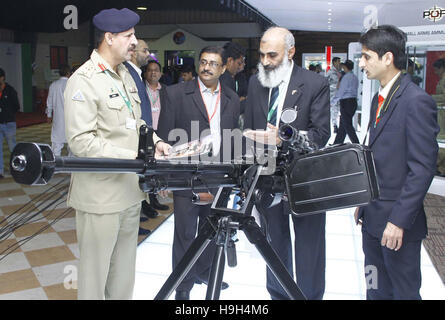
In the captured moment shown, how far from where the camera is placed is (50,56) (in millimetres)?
16781

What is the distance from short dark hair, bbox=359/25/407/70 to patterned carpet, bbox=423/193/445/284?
194 cm

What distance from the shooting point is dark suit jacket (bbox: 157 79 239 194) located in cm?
278

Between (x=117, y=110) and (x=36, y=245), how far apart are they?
2.37 metres

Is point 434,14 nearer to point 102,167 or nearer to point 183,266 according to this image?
point 183,266

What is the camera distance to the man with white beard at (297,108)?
7.64 feet

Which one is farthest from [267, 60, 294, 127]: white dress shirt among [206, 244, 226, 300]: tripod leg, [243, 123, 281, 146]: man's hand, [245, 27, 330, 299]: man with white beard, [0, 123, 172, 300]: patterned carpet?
[0, 123, 172, 300]: patterned carpet

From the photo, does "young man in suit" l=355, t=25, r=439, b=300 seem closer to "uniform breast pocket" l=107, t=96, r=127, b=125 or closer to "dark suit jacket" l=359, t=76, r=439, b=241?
"dark suit jacket" l=359, t=76, r=439, b=241

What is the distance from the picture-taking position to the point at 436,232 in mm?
4309

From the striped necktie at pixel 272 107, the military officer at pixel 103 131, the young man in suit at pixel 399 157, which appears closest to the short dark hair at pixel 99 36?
the military officer at pixel 103 131

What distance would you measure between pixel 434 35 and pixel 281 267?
204 inches

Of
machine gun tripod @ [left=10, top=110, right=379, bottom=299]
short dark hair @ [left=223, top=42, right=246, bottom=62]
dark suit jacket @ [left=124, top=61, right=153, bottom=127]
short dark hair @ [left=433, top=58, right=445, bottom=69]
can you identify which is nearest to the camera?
machine gun tripod @ [left=10, top=110, right=379, bottom=299]

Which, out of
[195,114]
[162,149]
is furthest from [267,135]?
[195,114]

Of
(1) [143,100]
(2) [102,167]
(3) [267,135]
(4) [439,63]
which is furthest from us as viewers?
(4) [439,63]

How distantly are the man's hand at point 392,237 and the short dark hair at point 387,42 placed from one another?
71 centimetres
